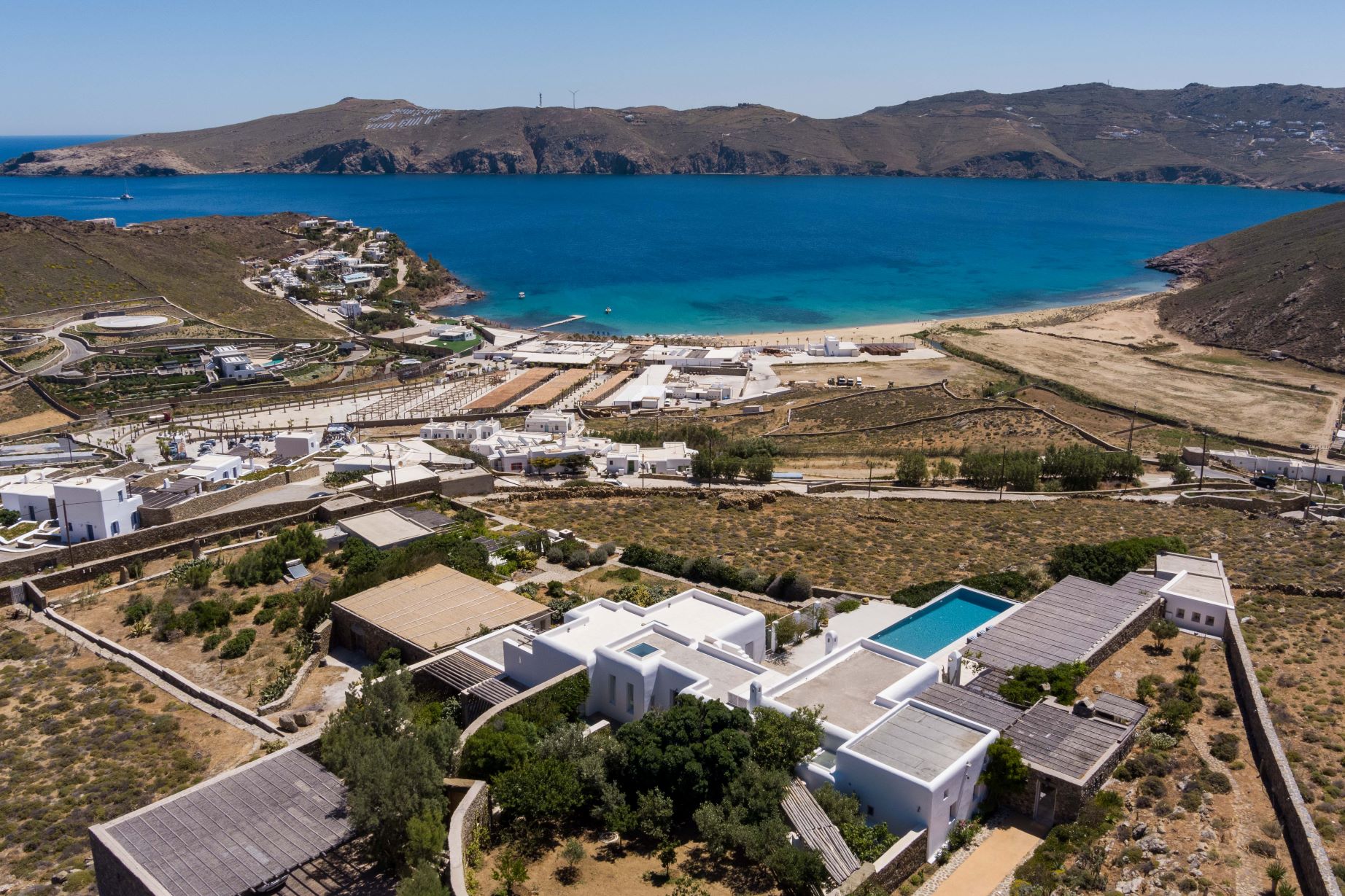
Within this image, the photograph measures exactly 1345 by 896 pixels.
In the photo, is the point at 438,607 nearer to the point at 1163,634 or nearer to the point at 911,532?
the point at 1163,634

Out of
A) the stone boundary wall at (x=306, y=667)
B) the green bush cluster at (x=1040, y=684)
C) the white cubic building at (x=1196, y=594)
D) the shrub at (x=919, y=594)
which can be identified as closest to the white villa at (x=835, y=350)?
the white cubic building at (x=1196, y=594)

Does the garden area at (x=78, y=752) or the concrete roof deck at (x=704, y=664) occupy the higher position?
the concrete roof deck at (x=704, y=664)

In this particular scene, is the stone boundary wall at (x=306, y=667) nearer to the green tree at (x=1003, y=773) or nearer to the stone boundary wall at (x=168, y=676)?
the stone boundary wall at (x=168, y=676)

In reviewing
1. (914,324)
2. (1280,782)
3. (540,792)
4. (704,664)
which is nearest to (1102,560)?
(1280,782)

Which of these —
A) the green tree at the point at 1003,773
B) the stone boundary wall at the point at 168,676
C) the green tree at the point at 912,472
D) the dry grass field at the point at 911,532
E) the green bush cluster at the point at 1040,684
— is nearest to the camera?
the green tree at the point at 1003,773

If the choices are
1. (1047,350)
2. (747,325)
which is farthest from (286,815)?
(747,325)

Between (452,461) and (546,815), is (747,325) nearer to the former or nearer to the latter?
(452,461)

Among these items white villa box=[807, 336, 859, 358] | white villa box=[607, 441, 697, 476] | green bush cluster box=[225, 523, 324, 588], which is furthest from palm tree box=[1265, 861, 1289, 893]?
white villa box=[807, 336, 859, 358]
